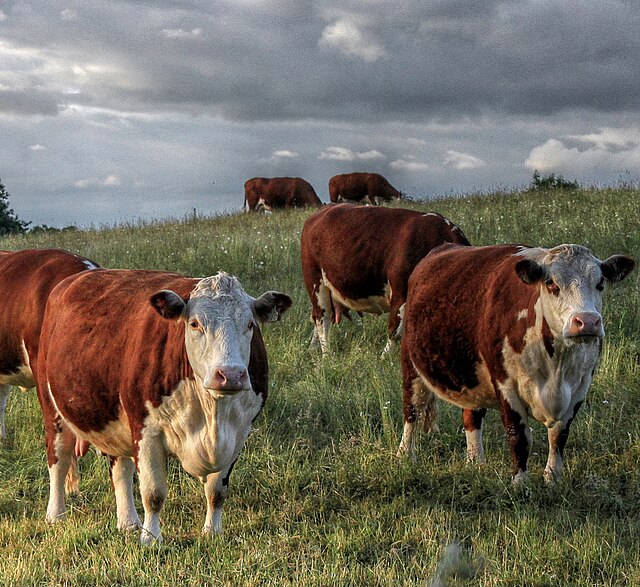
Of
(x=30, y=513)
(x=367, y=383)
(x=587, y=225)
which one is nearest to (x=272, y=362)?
(x=367, y=383)

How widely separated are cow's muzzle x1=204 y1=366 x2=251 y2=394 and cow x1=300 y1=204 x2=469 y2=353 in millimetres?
5550

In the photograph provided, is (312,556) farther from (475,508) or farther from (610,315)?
(610,315)

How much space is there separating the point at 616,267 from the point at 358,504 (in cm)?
245

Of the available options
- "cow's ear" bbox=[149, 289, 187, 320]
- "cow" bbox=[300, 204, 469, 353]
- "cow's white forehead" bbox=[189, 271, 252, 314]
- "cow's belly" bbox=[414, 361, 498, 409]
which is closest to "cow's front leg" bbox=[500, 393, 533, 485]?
"cow's belly" bbox=[414, 361, 498, 409]

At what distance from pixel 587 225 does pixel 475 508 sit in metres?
9.34

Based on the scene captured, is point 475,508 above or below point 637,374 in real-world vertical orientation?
below

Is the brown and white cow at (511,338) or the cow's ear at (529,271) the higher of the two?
the cow's ear at (529,271)

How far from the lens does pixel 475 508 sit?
6.47m

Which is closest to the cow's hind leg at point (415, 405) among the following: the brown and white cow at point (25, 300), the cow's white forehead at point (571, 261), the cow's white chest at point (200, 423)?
the cow's white forehead at point (571, 261)

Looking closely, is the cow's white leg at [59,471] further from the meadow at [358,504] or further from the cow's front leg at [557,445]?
the cow's front leg at [557,445]

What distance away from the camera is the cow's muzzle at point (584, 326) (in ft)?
18.5

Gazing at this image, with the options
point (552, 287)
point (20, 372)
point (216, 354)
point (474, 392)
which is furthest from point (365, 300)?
point (216, 354)

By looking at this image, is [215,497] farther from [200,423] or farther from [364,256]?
[364,256]

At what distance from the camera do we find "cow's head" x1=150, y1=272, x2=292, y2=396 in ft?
16.3
